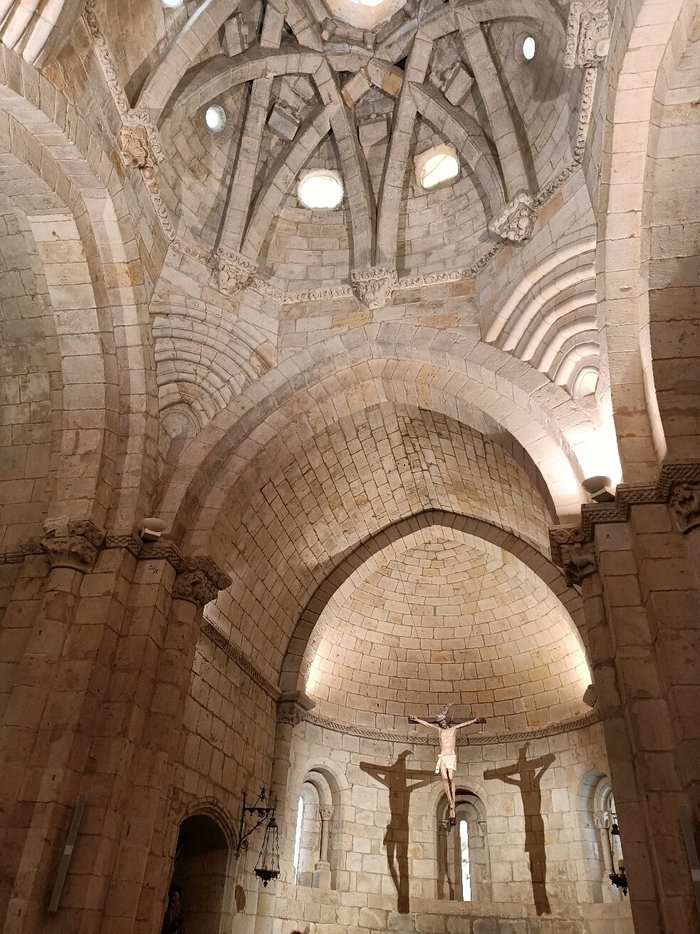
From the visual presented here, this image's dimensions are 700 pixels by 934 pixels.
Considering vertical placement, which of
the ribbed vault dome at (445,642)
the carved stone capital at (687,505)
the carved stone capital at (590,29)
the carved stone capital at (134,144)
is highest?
the carved stone capital at (134,144)

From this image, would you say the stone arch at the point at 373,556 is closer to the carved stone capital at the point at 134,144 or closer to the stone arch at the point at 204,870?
the stone arch at the point at 204,870

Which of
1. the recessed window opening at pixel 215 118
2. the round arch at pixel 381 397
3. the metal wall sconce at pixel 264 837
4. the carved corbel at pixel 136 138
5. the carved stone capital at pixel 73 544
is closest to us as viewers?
the carved stone capital at pixel 73 544

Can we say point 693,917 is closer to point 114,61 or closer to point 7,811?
point 7,811

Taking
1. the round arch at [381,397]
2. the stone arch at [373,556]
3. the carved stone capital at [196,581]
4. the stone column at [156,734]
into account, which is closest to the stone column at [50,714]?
the stone column at [156,734]

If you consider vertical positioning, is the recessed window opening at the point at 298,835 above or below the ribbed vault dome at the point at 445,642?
below

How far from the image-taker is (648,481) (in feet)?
20.7

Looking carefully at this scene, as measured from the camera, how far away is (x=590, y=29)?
6.87 m

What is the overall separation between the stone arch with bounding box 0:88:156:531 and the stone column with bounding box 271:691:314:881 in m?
4.80

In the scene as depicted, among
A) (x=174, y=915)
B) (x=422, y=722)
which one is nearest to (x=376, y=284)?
(x=422, y=722)

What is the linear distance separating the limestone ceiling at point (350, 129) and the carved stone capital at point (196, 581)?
3843mm

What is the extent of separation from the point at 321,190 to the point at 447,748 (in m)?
9.22

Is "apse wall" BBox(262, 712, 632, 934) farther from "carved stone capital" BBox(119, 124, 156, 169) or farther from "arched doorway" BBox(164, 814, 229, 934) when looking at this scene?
"carved stone capital" BBox(119, 124, 156, 169)

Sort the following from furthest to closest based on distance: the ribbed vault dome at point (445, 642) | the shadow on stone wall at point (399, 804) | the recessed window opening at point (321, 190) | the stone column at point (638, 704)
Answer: the ribbed vault dome at point (445, 642) < the shadow on stone wall at point (399, 804) < the recessed window opening at point (321, 190) < the stone column at point (638, 704)

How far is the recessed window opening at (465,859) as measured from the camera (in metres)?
11.7
